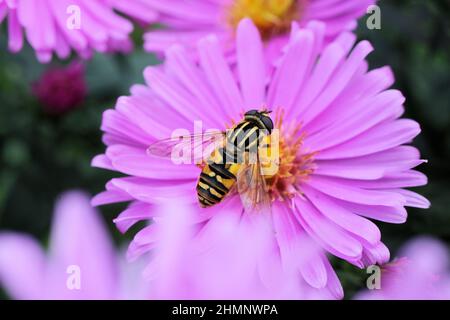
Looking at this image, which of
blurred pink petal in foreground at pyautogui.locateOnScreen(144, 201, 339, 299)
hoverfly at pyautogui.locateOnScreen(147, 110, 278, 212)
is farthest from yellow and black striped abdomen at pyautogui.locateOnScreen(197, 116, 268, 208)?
blurred pink petal in foreground at pyautogui.locateOnScreen(144, 201, 339, 299)

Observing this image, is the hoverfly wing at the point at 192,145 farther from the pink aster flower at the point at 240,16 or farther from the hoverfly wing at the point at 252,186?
the pink aster flower at the point at 240,16

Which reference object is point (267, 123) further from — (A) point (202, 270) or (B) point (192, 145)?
(A) point (202, 270)

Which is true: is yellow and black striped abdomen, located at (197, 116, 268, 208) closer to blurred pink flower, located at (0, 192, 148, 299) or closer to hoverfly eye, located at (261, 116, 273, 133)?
hoverfly eye, located at (261, 116, 273, 133)

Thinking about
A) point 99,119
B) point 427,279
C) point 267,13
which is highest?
point 267,13

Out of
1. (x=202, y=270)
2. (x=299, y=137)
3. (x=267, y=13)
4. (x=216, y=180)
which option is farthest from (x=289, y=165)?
(x=202, y=270)

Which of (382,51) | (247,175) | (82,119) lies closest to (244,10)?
(382,51)
